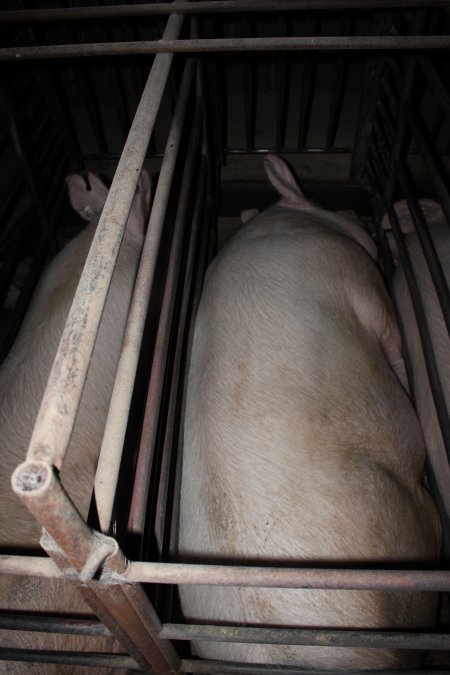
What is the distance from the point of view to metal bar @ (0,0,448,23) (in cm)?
147

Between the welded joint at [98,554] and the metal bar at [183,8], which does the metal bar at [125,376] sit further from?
the metal bar at [183,8]

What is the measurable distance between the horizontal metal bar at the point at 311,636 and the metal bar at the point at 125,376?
0.40 m

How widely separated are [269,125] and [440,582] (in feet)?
11.4

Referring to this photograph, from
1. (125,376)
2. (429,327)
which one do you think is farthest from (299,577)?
(429,327)

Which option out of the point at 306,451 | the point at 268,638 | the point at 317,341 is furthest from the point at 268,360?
the point at 268,638

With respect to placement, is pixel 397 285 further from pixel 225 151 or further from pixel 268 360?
pixel 225 151

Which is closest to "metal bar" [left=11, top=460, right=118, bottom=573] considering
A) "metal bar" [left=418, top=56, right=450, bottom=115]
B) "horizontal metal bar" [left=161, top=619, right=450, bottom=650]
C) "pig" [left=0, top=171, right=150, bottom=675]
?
"horizontal metal bar" [left=161, top=619, right=450, bottom=650]

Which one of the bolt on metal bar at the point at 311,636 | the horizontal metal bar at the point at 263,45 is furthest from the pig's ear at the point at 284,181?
the bolt on metal bar at the point at 311,636

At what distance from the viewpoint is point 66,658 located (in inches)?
41.9

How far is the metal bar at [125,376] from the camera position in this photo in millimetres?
655

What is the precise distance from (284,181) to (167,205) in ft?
3.01

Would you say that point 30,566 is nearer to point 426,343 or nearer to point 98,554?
point 98,554

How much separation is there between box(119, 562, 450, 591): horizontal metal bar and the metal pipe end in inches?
9.6

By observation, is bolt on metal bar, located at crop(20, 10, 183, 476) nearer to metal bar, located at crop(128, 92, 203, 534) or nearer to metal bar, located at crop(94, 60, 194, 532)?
metal bar, located at crop(94, 60, 194, 532)
